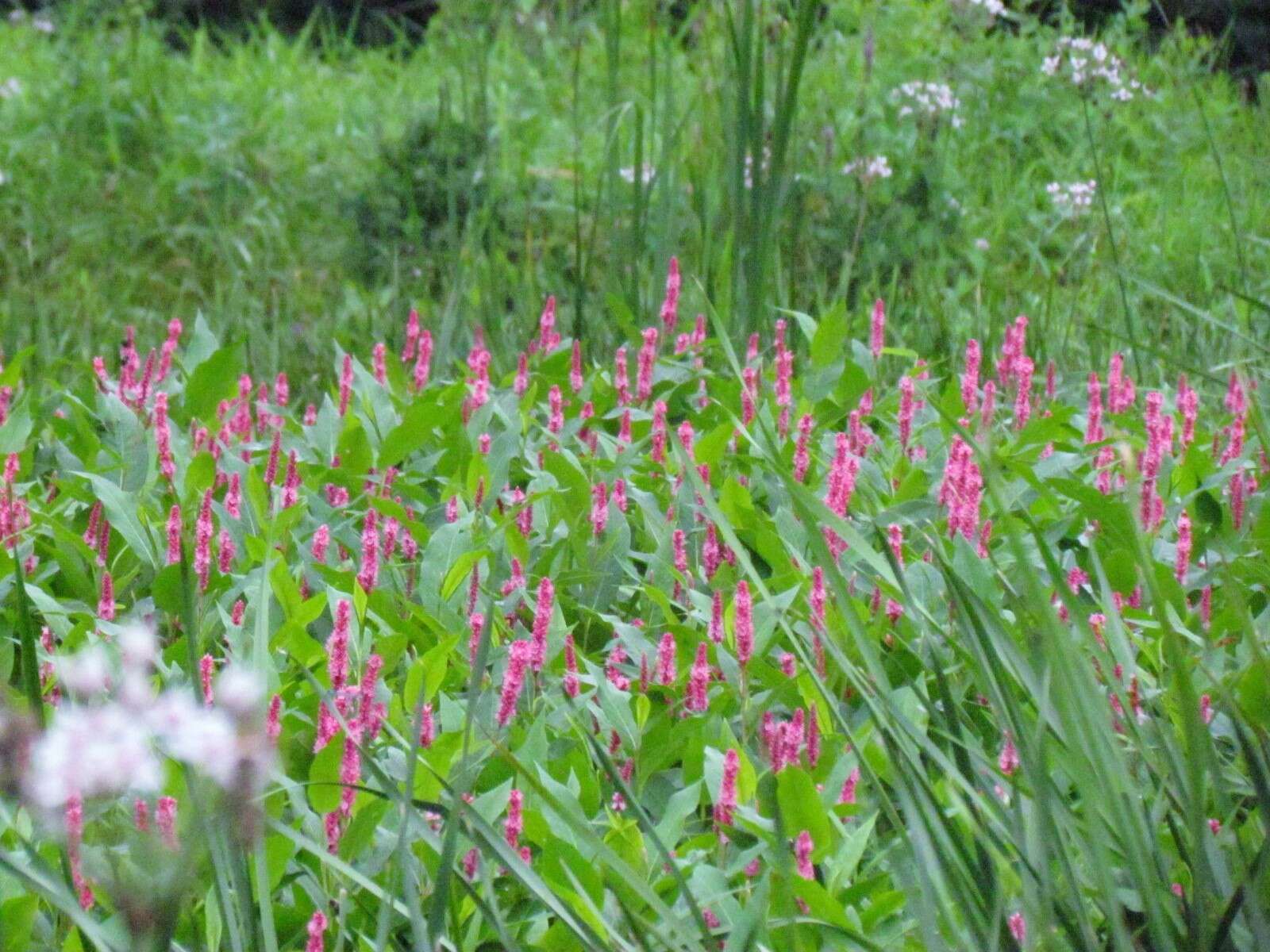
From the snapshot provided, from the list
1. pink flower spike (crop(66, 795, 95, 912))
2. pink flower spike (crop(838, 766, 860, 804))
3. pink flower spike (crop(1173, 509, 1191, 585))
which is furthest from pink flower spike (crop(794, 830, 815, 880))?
pink flower spike (crop(1173, 509, 1191, 585))

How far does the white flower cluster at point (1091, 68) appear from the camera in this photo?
4.77 m

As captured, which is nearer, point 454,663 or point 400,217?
point 454,663

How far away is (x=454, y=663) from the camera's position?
6.13 ft

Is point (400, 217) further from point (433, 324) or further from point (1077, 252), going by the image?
point (1077, 252)

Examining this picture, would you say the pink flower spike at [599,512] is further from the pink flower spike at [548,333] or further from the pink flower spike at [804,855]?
the pink flower spike at [548,333]

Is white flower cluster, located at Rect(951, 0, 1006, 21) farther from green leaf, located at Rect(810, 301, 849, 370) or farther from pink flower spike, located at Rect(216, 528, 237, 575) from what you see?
pink flower spike, located at Rect(216, 528, 237, 575)

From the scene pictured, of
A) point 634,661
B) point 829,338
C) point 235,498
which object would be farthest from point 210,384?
point 634,661

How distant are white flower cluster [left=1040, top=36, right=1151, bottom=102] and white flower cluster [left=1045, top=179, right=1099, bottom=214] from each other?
0.28m

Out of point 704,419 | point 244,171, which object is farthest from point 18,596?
point 244,171

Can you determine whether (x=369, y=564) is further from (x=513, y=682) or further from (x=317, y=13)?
(x=317, y=13)

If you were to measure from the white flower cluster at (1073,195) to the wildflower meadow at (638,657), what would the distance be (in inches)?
71.7

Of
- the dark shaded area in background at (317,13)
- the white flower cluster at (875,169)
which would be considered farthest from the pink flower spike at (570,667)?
the dark shaded area in background at (317,13)

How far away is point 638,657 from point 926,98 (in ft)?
12.3

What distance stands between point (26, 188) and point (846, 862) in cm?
536
